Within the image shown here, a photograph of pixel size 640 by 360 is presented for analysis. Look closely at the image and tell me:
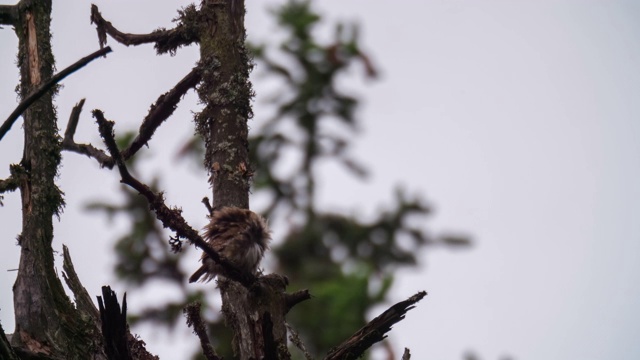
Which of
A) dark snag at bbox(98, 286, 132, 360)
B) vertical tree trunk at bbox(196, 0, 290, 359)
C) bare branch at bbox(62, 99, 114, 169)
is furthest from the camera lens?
bare branch at bbox(62, 99, 114, 169)

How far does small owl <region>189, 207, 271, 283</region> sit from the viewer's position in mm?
3850

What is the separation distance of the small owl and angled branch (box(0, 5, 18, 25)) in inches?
65.6

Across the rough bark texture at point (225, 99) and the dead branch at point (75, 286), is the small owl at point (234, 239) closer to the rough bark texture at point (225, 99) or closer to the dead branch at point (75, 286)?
the rough bark texture at point (225, 99)

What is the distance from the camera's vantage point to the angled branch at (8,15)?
4.33 meters

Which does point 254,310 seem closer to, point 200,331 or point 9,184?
point 200,331

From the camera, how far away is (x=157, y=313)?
389 inches

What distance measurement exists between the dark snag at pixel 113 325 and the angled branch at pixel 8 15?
2.22m

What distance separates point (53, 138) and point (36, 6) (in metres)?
0.84

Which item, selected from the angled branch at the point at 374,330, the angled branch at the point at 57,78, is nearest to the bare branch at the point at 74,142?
the angled branch at the point at 57,78

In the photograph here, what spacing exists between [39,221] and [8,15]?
1.33 m

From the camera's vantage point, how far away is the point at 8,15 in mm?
4367

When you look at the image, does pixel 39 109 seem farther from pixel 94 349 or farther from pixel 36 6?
pixel 94 349

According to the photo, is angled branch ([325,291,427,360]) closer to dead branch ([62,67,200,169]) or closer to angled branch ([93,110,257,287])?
angled branch ([93,110,257,287])

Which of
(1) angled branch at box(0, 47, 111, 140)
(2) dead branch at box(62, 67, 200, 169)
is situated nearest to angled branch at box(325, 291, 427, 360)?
(1) angled branch at box(0, 47, 111, 140)
